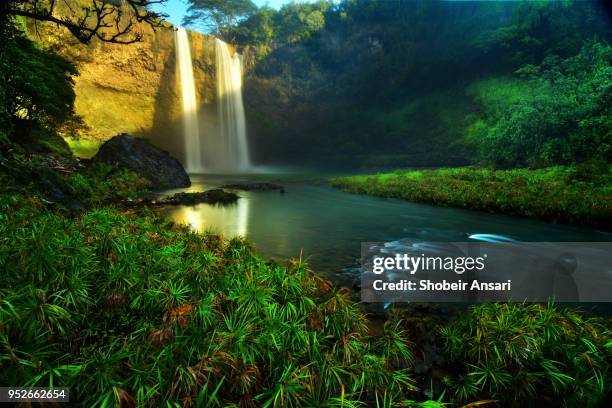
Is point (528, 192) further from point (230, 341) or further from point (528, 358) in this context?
point (230, 341)

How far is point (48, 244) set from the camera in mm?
4227

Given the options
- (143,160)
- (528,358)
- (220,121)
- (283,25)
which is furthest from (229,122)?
(528,358)

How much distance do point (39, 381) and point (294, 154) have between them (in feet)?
151

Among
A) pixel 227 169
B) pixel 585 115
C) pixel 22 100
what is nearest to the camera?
pixel 22 100

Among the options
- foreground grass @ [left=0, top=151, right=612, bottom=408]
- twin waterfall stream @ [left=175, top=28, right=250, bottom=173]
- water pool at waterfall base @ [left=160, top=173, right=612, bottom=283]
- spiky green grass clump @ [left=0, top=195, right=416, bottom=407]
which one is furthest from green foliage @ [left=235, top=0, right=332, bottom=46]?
foreground grass @ [left=0, top=151, right=612, bottom=408]

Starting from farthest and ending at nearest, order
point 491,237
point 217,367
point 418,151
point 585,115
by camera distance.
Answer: point 418,151, point 585,115, point 491,237, point 217,367

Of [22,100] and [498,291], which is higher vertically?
[22,100]

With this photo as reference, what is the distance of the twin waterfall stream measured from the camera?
38.9 metres

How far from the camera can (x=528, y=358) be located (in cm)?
352

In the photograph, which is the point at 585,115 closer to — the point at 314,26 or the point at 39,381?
the point at 39,381

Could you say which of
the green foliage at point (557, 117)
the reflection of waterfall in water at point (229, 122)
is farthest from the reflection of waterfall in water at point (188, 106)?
the green foliage at point (557, 117)

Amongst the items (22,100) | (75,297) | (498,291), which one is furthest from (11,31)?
(498,291)

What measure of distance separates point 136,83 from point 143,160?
66.1 ft

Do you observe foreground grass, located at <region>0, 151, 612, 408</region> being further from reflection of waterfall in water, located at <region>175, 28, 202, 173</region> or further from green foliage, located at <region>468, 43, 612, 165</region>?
reflection of waterfall in water, located at <region>175, 28, 202, 173</region>
